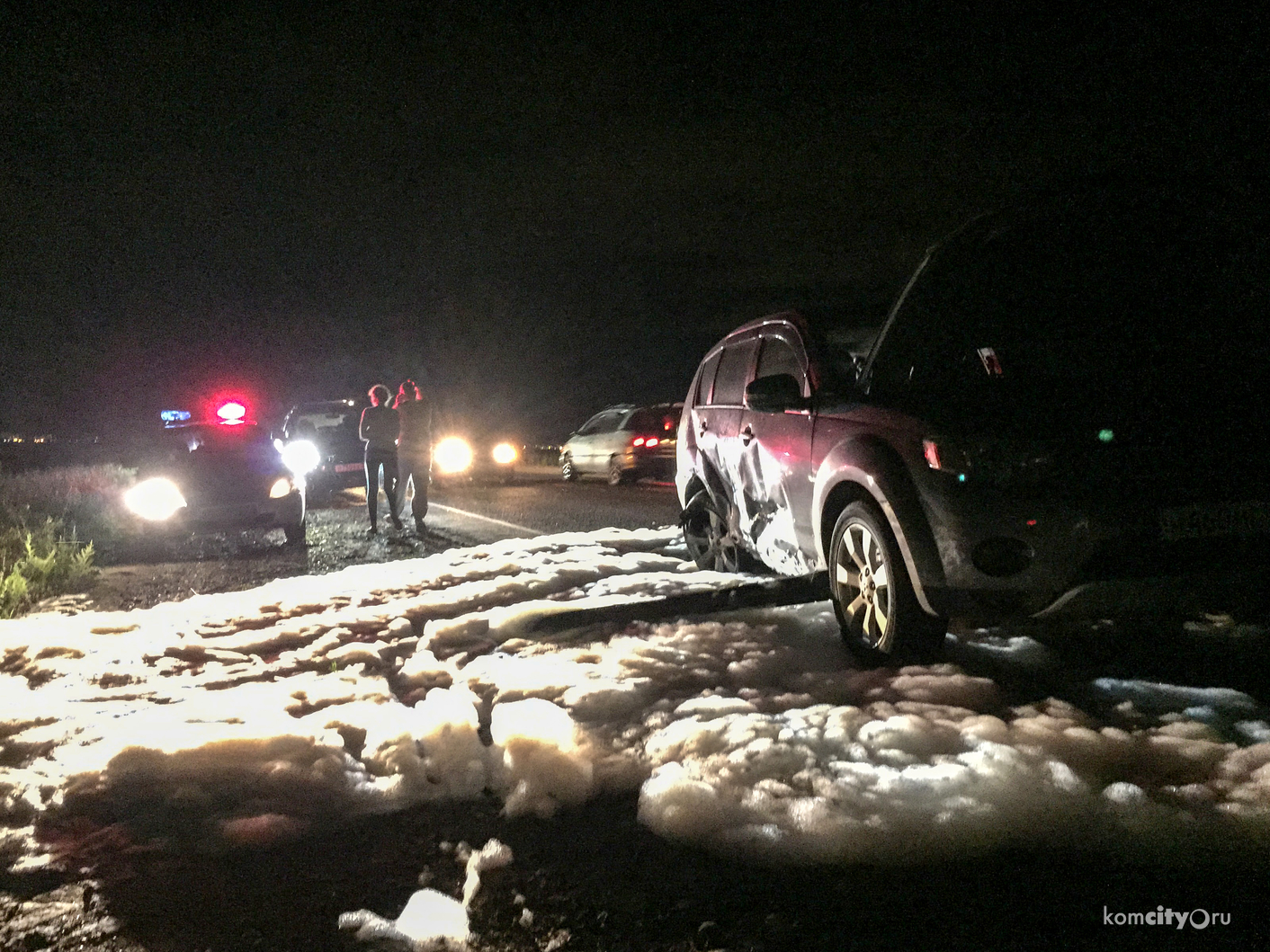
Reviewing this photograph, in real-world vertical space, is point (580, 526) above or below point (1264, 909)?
above

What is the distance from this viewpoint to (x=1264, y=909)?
230 cm

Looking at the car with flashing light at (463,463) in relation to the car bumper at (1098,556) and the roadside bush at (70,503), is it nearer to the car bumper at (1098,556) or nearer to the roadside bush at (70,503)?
the roadside bush at (70,503)

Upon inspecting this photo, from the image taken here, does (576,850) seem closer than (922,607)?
Yes

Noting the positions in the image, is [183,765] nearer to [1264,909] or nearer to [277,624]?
[277,624]

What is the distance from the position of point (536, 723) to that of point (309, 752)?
0.86m

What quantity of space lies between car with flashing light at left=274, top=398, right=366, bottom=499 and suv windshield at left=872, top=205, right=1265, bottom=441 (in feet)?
44.3

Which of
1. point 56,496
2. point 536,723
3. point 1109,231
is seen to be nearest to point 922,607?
point 536,723

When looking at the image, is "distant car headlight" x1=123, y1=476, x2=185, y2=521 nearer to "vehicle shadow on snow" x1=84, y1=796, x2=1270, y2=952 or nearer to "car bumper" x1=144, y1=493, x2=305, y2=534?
"car bumper" x1=144, y1=493, x2=305, y2=534

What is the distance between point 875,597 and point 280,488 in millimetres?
8218

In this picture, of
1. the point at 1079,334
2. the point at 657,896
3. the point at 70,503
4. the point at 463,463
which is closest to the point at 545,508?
the point at 70,503

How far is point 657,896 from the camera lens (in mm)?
2586

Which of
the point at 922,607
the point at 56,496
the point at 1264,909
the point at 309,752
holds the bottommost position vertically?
the point at 1264,909

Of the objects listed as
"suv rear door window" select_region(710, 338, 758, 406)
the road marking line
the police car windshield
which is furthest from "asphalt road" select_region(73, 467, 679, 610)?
"suv rear door window" select_region(710, 338, 758, 406)

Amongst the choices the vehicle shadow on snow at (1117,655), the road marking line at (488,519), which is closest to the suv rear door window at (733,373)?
the vehicle shadow on snow at (1117,655)
